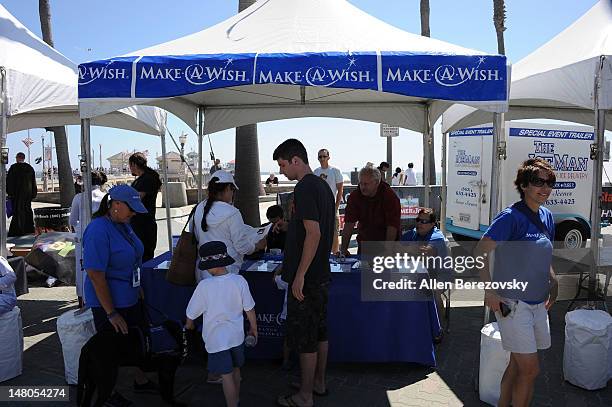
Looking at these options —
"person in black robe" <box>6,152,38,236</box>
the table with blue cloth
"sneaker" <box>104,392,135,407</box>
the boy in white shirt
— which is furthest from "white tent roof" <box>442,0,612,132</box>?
"person in black robe" <box>6,152,38,236</box>

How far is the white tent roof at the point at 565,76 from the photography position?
4.23 m

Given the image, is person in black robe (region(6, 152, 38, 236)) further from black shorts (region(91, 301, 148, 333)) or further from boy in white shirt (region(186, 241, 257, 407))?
boy in white shirt (region(186, 241, 257, 407))

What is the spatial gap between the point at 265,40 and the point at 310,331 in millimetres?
2595

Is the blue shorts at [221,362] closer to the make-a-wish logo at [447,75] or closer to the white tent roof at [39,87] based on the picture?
the make-a-wish logo at [447,75]

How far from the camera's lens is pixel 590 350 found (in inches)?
152

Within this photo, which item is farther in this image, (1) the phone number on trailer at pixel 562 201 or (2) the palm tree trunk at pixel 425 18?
(2) the palm tree trunk at pixel 425 18

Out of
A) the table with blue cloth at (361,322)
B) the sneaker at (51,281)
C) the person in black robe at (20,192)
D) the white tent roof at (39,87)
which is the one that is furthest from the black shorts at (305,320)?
the person in black robe at (20,192)

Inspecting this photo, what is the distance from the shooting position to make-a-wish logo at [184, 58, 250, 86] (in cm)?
397

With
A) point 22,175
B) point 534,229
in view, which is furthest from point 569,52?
point 22,175

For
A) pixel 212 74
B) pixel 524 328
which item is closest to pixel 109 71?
pixel 212 74

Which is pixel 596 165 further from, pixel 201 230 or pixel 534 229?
pixel 201 230

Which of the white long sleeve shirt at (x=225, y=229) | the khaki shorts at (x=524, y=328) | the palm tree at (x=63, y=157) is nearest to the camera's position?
the khaki shorts at (x=524, y=328)

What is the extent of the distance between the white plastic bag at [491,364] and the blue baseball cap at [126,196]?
267 centimetres

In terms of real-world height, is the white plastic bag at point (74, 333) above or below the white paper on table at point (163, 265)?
below
